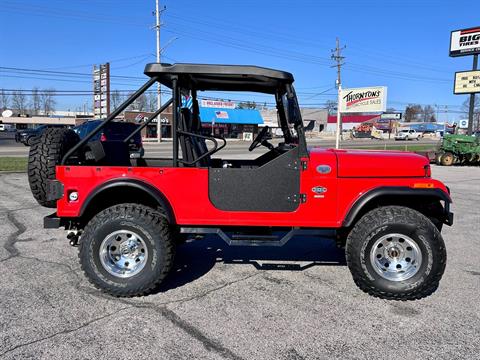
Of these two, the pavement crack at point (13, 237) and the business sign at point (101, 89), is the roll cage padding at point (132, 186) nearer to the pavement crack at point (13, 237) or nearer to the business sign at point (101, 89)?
the pavement crack at point (13, 237)

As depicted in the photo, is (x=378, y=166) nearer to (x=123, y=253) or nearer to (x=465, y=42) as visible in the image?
(x=123, y=253)

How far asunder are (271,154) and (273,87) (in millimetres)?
766

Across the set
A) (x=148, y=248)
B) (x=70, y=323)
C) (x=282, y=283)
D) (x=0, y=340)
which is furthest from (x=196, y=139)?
(x=0, y=340)

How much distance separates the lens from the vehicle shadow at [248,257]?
455cm

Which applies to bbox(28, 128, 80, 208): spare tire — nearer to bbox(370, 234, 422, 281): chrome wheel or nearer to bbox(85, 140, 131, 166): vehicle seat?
bbox(85, 140, 131, 166): vehicle seat

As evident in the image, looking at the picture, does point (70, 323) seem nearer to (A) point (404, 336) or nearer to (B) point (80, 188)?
(B) point (80, 188)

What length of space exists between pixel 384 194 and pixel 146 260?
2.40 meters

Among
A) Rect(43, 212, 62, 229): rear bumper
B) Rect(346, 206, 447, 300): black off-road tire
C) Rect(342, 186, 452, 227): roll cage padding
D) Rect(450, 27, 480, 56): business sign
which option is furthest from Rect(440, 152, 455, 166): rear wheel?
Rect(43, 212, 62, 229): rear bumper

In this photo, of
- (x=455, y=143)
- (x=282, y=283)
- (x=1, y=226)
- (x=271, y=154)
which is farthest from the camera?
(x=455, y=143)

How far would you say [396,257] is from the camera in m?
3.89

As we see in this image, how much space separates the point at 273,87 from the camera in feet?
14.6

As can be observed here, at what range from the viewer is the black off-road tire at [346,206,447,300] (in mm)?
3730

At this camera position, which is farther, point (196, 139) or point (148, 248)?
point (196, 139)

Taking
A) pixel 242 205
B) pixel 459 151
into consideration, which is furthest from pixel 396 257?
pixel 459 151
